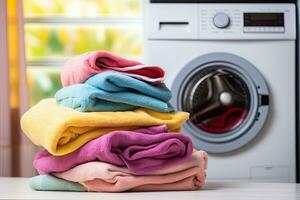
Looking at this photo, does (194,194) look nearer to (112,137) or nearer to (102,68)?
(112,137)

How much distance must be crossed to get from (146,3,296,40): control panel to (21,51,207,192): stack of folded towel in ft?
2.45

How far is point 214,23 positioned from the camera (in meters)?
2.03

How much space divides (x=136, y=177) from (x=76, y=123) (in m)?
0.19

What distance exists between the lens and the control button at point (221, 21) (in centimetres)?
202

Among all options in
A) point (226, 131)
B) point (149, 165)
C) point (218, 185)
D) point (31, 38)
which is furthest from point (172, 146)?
point (31, 38)

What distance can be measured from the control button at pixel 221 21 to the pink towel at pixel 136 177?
2.89ft

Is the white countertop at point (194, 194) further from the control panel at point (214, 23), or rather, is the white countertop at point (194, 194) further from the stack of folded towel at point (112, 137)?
the control panel at point (214, 23)

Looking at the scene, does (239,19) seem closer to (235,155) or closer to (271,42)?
(271,42)

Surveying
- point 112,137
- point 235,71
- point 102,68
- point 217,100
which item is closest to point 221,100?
point 217,100

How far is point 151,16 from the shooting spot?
203 cm

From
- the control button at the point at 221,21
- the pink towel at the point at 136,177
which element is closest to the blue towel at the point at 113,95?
the pink towel at the point at 136,177

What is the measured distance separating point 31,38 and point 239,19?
107 cm

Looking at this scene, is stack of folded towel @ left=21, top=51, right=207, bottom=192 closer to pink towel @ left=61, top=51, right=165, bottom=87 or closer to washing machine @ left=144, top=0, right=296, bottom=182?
pink towel @ left=61, top=51, right=165, bottom=87

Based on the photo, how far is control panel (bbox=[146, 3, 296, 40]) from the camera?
6.63 ft
